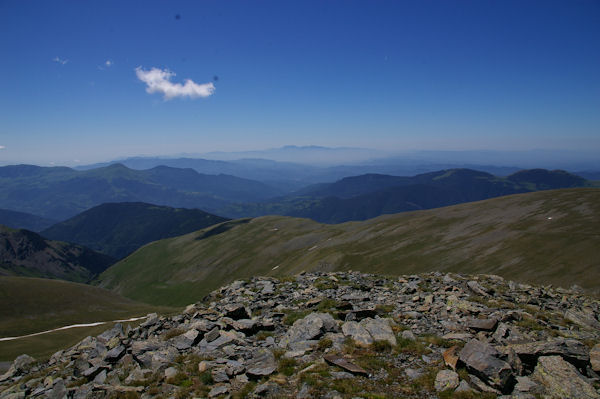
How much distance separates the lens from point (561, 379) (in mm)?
11398

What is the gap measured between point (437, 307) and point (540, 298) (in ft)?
44.3

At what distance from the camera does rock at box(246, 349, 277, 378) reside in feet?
44.5

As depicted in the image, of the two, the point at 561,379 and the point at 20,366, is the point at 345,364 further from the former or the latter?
the point at 20,366

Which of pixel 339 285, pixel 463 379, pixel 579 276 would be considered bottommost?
pixel 579 276

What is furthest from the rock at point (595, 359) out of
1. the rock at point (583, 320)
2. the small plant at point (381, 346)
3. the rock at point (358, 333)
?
the rock at point (583, 320)

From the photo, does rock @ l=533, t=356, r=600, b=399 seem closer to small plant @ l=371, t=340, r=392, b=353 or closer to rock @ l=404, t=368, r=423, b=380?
rock @ l=404, t=368, r=423, b=380

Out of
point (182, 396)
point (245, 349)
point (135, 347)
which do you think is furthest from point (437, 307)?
point (135, 347)

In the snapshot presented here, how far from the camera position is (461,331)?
1677cm

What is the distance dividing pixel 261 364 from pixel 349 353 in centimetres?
437

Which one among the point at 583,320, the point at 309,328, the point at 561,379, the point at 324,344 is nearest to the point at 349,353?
the point at 324,344

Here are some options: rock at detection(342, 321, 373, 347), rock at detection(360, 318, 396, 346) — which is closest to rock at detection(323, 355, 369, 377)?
rock at detection(342, 321, 373, 347)

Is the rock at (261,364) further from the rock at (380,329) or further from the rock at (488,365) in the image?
the rock at (488,365)

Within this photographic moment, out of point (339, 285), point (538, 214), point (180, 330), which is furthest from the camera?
point (538, 214)

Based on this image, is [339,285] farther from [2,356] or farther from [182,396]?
[2,356]
